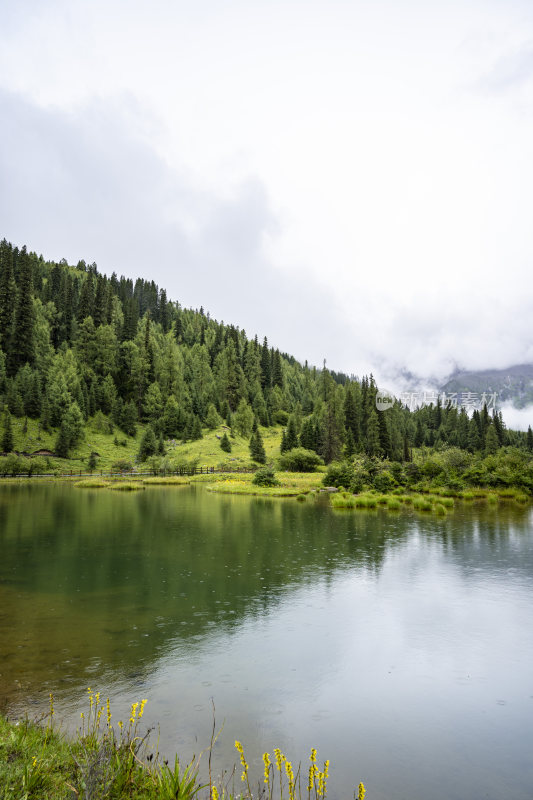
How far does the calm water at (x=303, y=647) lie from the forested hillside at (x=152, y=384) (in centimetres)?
7661

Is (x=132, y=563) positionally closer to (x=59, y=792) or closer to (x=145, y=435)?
(x=59, y=792)

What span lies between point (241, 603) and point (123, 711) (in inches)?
284

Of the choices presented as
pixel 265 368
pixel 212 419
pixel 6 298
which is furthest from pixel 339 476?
pixel 265 368

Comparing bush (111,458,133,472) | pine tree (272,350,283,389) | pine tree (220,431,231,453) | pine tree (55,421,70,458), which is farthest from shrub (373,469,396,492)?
pine tree (272,350,283,389)

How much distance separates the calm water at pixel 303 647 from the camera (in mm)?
7758

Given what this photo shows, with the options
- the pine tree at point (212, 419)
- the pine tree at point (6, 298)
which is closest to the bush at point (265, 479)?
the pine tree at point (212, 419)

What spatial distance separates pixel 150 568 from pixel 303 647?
9.94 m

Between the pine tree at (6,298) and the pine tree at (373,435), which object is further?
the pine tree at (6,298)

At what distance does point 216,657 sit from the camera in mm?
11055

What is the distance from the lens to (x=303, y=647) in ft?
39.0

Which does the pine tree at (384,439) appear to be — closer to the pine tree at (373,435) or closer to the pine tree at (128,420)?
the pine tree at (373,435)

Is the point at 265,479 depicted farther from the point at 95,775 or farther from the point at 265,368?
the point at 265,368

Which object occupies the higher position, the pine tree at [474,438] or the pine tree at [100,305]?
the pine tree at [100,305]

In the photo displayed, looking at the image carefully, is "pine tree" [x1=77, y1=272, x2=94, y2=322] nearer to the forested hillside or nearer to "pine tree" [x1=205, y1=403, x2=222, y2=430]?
the forested hillside
